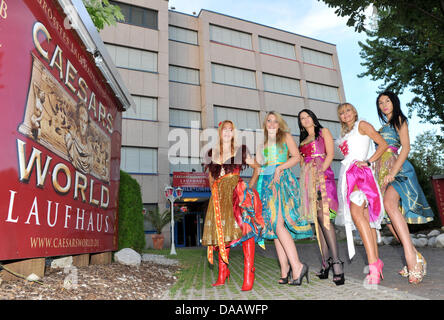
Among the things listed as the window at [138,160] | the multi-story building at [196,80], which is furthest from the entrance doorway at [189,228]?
the window at [138,160]

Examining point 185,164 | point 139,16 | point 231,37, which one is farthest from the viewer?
point 231,37

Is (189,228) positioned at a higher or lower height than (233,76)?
lower

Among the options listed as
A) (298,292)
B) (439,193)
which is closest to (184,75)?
(439,193)

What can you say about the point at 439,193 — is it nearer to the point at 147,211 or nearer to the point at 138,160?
the point at 147,211

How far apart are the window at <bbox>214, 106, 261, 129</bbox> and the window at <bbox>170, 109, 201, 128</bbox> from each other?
1.63 meters

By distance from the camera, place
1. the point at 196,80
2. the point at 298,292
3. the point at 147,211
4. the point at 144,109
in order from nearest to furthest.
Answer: the point at 298,292 < the point at 147,211 < the point at 144,109 < the point at 196,80

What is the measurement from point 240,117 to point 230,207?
21.0 meters

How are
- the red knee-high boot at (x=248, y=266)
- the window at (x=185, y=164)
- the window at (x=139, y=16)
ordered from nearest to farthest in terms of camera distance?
the red knee-high boot at (x=248, y=266), the window at (x=185, y=164), the window at (x=139, y=16)

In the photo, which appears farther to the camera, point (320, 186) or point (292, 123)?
point (292, 123)

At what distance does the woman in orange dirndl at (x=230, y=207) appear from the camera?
3361 millimetres

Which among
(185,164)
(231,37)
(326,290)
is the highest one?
(231,37)

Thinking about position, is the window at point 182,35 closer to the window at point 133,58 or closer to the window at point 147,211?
the window at point 133,58

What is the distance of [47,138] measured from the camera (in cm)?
311

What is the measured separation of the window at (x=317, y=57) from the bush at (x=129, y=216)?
2592 cm
